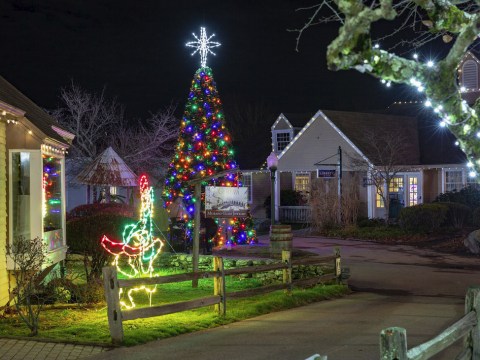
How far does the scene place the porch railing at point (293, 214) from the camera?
34.2 metres

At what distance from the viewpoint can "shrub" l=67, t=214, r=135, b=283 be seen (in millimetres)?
14281

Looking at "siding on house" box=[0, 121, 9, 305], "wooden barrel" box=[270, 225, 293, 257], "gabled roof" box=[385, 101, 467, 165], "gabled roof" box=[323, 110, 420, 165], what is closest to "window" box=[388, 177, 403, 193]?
"gabled roof" box=[323, 110, 420, 165]

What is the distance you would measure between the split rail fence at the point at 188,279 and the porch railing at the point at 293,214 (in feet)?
60.7

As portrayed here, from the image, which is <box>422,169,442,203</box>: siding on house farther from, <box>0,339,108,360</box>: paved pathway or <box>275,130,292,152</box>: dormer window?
<box>0,339,108,360</box>: paved pathway

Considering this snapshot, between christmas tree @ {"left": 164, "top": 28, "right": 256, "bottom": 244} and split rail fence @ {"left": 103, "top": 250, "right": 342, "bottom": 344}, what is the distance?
24.1 feet

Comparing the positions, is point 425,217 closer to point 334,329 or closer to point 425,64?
point 334,329

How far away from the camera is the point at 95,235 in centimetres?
1433

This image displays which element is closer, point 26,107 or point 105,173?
point 26,107

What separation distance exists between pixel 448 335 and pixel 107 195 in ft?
74.3

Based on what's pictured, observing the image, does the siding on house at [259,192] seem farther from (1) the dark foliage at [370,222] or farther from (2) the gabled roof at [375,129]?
(1) the dark foliage at [370,222]

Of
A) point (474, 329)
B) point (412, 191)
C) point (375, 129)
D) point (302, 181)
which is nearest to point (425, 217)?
point (412, 191)

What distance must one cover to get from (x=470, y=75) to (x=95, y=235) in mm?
25212

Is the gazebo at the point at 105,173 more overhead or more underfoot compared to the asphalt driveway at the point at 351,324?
more overhead

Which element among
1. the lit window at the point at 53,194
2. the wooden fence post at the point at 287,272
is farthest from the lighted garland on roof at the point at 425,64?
the lit window at the point at 53,194
